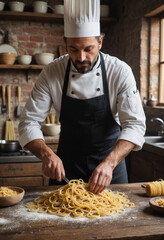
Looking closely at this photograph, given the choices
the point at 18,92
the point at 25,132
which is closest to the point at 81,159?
the point at 25,132

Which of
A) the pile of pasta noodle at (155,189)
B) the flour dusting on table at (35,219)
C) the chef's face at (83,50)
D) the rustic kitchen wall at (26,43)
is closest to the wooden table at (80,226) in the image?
the flour dusting on table at (35,219)

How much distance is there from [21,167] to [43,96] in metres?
1.58

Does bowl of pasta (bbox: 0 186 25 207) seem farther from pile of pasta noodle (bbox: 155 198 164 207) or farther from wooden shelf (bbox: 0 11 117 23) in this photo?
wooden shelf (bbox: 0 11 117 23)

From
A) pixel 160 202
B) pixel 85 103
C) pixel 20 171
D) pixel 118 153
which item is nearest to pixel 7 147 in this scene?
pixel 20 171

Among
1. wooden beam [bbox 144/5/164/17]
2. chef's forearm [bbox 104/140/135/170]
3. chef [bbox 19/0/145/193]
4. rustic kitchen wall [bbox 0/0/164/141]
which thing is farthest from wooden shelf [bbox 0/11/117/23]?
chef's forearm [bbox 104/140/135/170]

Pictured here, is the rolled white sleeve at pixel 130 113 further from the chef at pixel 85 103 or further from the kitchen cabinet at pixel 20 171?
the kitchen cabinet at pixel 20 171

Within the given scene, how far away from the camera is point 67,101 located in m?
2.19

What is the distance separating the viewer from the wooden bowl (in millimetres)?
4320

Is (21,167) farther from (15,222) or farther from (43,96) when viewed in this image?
(15,222)

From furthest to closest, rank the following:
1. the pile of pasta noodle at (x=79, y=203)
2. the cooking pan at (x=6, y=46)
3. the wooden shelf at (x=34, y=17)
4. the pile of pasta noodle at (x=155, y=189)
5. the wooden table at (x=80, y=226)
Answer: the cooking pan at (x=6, y=46), the wooden shelf at (x=34, y=17), the pile of pasta noodle at (x=155, y=189), the pile of pasta noodle at (x=79, y=203), the wooden table at (x=80, y=226)

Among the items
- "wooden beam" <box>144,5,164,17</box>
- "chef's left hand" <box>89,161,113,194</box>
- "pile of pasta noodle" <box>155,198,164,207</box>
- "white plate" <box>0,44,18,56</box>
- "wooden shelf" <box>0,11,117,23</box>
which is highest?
"wooden shelf" <box>0,11,117,23</box>

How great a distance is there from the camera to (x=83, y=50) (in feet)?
6.16

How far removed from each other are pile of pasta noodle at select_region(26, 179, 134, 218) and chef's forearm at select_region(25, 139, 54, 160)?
0.74 feet

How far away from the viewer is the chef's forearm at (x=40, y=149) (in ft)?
5.95
